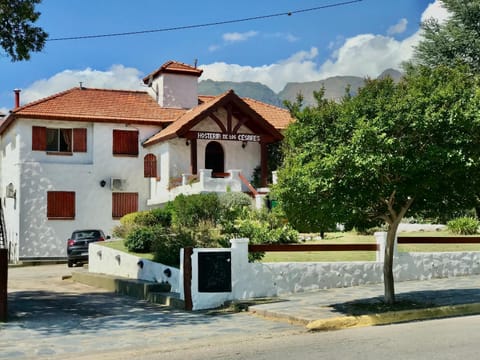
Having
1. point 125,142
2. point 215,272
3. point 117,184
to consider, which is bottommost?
point 215,272

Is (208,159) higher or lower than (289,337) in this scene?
higher

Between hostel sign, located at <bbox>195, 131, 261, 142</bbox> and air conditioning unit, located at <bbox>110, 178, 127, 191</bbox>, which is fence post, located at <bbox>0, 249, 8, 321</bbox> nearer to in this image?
hostel sign, located at <bbox>195, 131, 261, 142</bbox>

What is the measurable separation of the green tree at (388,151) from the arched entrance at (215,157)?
22031 mm

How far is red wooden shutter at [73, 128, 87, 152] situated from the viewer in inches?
1375

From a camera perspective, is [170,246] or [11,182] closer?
[170,246]

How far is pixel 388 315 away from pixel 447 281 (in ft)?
18.6

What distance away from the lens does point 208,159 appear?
35.2 meters

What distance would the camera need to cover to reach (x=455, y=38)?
36.0 meters

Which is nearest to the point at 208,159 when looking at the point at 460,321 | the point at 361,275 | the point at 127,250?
the point at 127,250

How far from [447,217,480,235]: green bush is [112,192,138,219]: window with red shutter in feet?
55.8

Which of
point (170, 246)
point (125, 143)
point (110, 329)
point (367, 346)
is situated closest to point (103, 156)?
point (125, 143)

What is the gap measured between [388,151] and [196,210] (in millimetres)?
14149

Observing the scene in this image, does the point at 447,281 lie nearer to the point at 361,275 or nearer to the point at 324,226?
the point at 361,275

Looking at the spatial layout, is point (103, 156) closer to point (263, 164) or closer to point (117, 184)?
point (117, 184)
